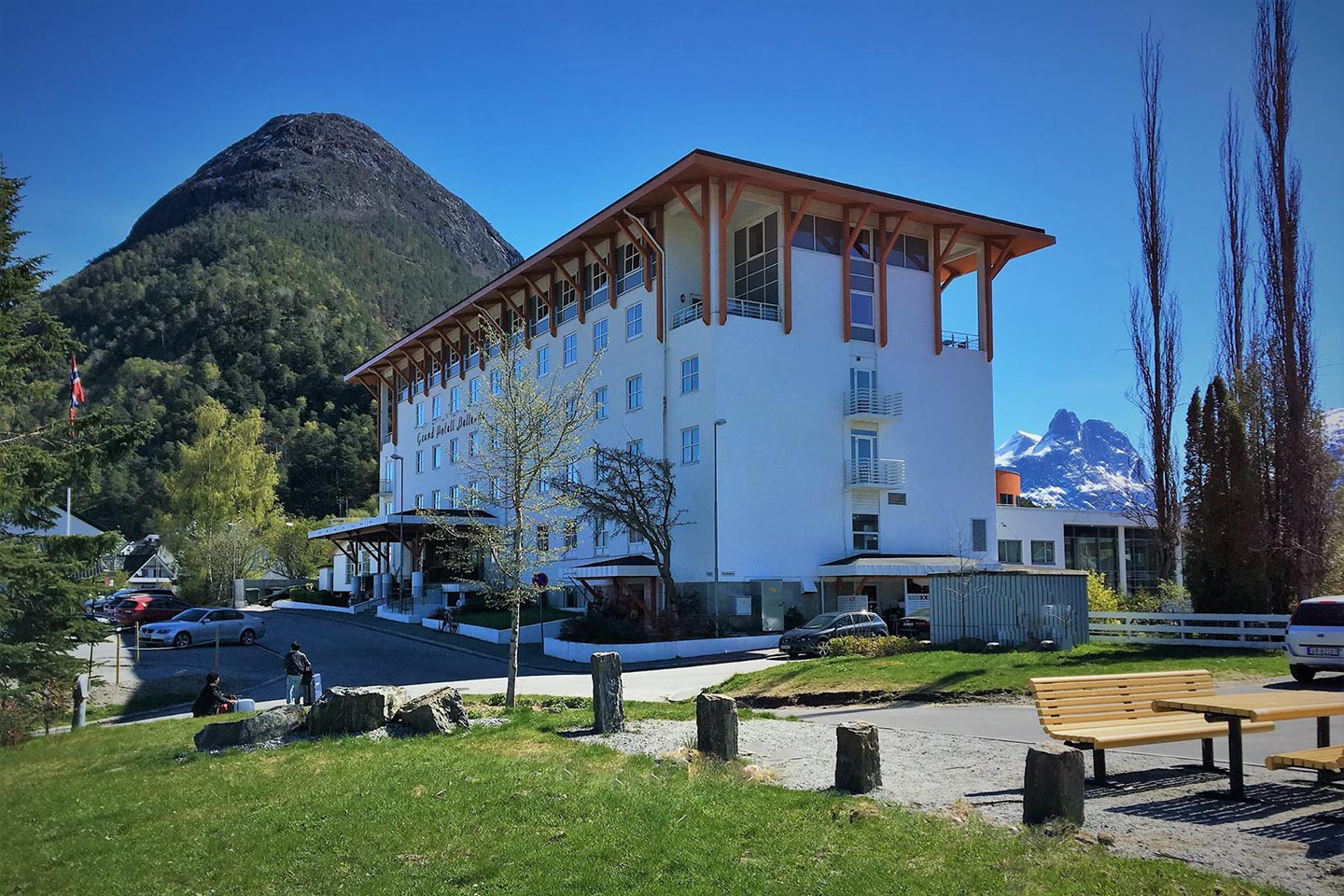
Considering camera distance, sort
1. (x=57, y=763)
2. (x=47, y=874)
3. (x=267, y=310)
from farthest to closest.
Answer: (x=267, y=310)
(x=57, y=763)
(x=47, y=874)

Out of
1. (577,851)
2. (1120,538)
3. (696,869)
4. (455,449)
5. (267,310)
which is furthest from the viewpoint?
(267,310)

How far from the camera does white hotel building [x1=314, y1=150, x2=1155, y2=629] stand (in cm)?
3944

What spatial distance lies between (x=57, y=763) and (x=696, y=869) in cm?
1192

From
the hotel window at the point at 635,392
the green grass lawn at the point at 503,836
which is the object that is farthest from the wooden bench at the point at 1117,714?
the hotel window at the point at 635,392

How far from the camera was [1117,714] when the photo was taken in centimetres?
972

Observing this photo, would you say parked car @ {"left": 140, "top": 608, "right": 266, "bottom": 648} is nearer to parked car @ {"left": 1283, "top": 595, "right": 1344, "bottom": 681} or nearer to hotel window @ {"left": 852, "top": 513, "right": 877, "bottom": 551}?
hotel window @ {"left": 852, "top": 513, "right": 877, "bottom": 551}

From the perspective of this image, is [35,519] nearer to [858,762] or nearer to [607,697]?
[607,697]

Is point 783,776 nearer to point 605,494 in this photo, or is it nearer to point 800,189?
point 605,494

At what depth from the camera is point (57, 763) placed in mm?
14852

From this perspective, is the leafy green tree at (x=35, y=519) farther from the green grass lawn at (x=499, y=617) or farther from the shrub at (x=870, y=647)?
the green grass lawn at (x=499, y=617)

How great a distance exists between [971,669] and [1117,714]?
1006 centimetres

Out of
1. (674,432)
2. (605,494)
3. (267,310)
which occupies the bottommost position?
(605,494)

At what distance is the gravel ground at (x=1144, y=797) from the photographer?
678 cm

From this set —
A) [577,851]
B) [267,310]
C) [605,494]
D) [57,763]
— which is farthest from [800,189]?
[267,310]
